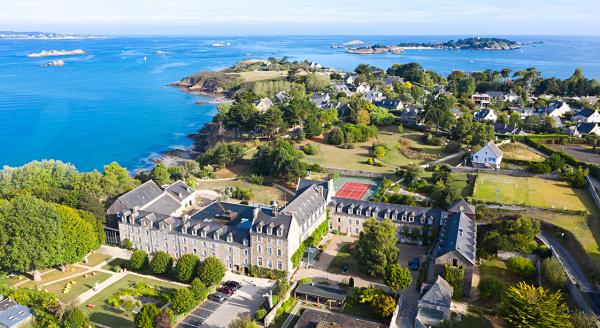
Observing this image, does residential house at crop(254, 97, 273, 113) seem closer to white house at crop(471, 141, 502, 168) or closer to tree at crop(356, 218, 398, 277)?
white house at crop(471, 141, 502, 168)

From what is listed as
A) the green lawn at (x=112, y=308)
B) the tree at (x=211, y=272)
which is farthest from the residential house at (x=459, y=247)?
the green lawn at (x=112, y=308)

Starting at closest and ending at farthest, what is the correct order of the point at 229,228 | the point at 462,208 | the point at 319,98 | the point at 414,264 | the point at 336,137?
the point at 229,228, the point at 414,264, the point at 462,208, the point at 336,137, the point at 319,98

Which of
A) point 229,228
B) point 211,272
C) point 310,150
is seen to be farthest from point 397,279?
point 310,150

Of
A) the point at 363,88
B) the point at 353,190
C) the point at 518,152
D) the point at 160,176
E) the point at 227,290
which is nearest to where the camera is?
the point at 227,290

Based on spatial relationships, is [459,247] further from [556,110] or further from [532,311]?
[556,110]

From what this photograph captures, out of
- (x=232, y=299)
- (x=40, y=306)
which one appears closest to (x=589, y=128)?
(x=232, y=299)

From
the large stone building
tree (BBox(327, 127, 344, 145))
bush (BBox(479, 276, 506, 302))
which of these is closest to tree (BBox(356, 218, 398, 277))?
the large stone building

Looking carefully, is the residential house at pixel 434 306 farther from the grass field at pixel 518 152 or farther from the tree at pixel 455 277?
the grass field at pixel 518 152

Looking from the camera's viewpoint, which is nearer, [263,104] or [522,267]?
[522,267]
